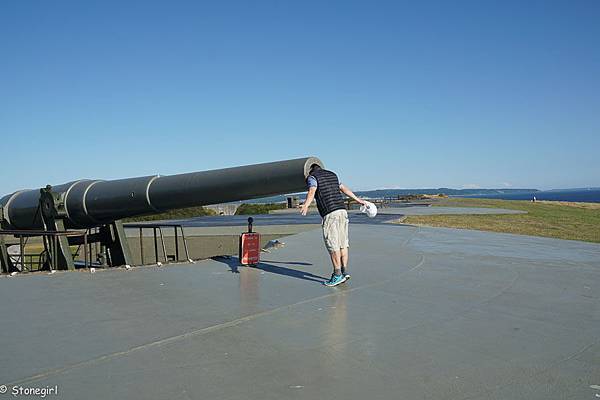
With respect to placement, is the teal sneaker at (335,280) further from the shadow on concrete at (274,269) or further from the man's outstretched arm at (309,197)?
the man's outstretched arm at (309,197)

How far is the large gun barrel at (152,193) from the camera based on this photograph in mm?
6633

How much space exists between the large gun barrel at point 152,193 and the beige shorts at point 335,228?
1.75 ft

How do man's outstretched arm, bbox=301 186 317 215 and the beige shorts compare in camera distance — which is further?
the beige shorts

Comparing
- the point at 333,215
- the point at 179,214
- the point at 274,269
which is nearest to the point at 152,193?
the point at 274,269

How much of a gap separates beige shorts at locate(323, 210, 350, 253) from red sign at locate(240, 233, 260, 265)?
85.3 inches

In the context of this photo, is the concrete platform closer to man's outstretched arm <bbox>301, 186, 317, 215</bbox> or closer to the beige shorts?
the beige shorts

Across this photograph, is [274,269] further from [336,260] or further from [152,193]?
[152,193]

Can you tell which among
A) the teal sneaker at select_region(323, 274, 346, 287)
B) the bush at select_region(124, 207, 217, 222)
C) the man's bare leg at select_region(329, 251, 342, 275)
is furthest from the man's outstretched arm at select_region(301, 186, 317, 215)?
the bush at select_region(124, 207, 217, 222)

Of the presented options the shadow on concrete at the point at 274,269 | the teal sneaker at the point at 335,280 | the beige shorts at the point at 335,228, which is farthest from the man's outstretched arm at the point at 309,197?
the shadow on concrete at the point at 274,269

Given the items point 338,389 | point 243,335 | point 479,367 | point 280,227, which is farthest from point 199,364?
point 280,227

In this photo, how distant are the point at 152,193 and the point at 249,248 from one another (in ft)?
5.70

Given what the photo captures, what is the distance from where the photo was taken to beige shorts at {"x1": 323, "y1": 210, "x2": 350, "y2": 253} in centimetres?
644

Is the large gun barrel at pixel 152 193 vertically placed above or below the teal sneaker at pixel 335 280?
above

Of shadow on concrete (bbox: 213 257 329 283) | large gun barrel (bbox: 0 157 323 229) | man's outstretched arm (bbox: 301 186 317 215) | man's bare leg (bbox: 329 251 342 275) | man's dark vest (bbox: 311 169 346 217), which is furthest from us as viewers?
shadow on concrete (bbox: 213 257 329 283)
